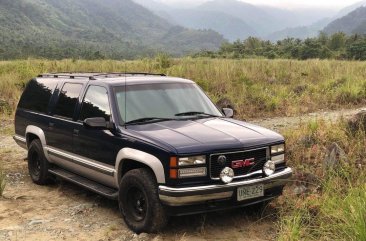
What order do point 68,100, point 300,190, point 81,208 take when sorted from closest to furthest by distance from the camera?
1. point 300,190
2. point 81,208
3. point 68,100

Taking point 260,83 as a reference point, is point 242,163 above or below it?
below

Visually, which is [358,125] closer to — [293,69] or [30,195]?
[30,195]

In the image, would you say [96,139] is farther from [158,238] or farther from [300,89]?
[300,89]

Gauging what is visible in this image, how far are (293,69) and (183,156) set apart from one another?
17480 millimetres

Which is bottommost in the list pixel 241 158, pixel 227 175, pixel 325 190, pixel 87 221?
pixel 87 221

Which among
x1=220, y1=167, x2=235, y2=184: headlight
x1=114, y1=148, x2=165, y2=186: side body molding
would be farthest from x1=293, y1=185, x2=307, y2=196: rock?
x1=114, y1=148, x2=165, y2=186: side body molding

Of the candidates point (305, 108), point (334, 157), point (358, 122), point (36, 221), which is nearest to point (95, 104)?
point (36, 221)

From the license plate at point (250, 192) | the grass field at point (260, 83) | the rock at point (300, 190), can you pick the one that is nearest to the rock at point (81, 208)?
the license plate at point (250, 192)

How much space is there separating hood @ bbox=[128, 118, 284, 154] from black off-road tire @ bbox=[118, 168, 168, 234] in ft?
1.41

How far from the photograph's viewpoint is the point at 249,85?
52.4 ft

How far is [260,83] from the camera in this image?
17.3 metres

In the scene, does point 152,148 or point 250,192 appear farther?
point 250,192

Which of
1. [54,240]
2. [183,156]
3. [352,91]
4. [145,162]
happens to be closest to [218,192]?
[183,156]

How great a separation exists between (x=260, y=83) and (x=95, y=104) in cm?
1219
